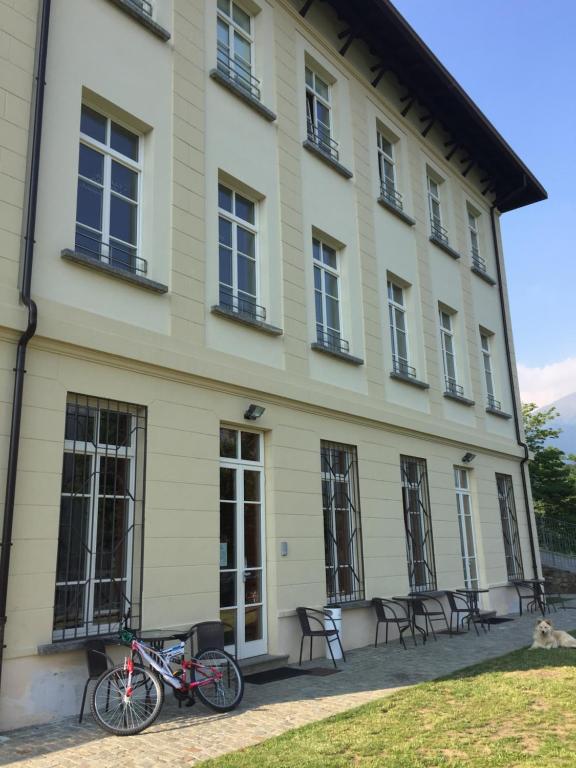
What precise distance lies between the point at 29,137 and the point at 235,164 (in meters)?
3.17

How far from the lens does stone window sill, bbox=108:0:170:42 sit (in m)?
7.89

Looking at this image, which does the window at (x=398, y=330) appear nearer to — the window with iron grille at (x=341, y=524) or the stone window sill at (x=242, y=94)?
the window with iron grille at (x=341, y=524)

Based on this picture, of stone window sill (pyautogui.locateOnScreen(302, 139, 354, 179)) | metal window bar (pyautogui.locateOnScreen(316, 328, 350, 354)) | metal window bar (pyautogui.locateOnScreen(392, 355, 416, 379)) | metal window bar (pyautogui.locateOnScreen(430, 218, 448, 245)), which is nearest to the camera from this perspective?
metal window bar (pyautogui.locateOnScreen(316, 328, 350, 354))

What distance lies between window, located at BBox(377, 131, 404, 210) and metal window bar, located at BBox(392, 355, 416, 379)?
115 inches

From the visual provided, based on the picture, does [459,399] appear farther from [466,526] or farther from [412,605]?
[412,605]

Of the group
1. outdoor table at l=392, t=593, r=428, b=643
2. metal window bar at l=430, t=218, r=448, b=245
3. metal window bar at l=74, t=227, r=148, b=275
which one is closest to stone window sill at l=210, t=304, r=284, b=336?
metal window bar at l=74, t=227, r=148, b=275

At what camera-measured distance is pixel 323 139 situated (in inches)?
447

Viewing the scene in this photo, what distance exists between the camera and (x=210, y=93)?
29.4 feet

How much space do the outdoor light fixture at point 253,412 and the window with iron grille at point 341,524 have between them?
1.72 meters


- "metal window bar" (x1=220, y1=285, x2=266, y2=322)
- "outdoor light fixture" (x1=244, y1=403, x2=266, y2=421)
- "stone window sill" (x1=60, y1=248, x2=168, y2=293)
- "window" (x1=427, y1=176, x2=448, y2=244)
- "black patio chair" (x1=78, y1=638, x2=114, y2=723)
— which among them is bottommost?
"black patio chair" (x1=78, y1=638, x2=114, y2=723)

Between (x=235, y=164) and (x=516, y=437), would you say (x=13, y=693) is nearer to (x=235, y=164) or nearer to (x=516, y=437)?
(x=235, y=164)

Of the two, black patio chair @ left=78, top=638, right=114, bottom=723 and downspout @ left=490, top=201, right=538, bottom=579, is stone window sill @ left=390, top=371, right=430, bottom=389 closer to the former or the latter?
downspout @ left=490, top=201, right=538, bottom=579

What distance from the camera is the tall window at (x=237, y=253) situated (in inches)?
348

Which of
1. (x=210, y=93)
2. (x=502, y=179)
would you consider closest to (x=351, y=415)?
(x=210, y=93)
